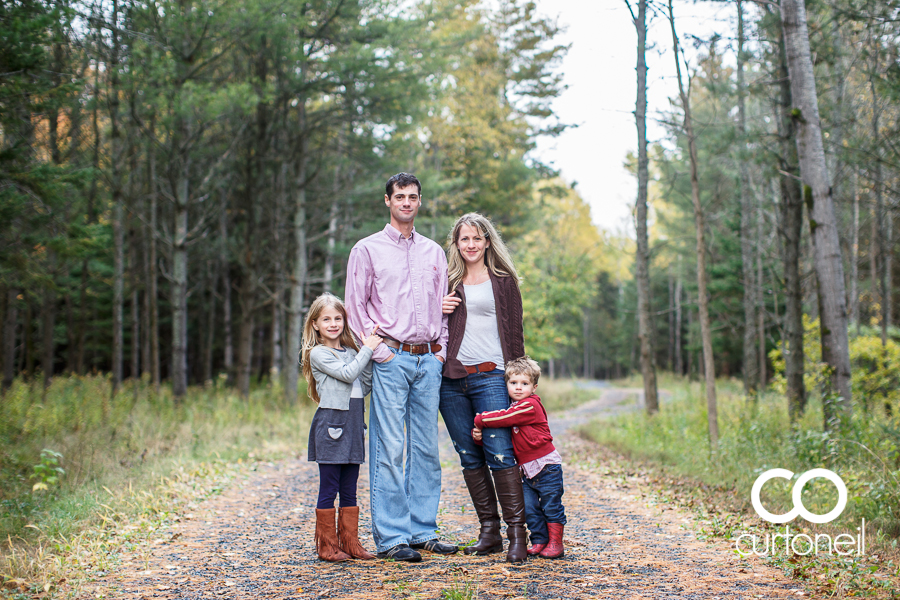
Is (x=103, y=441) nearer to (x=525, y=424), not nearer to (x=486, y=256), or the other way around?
(x=486, y=256)

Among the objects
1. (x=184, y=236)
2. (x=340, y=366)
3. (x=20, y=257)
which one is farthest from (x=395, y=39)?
(x=340, y=366)

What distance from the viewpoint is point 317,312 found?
430 centimetres

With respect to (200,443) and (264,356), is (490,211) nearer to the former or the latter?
(264,356)

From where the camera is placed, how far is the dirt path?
3.31m

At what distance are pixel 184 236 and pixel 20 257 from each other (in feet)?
16.1

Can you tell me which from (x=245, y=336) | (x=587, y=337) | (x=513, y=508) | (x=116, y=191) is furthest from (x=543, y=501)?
(x=587, y=337)

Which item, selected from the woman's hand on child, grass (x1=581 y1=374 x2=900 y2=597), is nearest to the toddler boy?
the woman's hand on child

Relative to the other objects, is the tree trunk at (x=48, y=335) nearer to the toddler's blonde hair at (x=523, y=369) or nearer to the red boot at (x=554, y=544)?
the toddler's blonde hair at (x=523, y=369)

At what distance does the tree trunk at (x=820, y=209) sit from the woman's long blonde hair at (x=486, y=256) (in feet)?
14.6

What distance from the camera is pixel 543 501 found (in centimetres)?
397

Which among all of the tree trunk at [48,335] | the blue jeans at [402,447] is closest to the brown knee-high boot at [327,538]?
the blue jeans at [402,447]

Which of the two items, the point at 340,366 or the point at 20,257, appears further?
the point at 20,257

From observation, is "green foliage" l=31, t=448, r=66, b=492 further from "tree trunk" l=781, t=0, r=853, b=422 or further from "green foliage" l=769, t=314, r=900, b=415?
"green foliage" l=769, t=314, r=900, b=415

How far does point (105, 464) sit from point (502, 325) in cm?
479
